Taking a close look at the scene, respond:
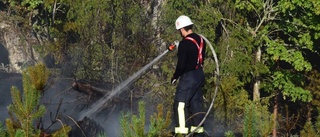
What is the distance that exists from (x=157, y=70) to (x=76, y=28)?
16.4ft

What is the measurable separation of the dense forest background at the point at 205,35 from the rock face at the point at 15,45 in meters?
0.36

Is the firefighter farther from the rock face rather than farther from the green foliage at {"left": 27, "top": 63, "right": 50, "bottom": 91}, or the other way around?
the rock face

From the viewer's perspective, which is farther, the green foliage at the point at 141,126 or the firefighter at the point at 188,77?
the firefighter at the point at 188,77

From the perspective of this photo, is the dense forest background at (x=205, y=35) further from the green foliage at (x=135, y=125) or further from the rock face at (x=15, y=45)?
the green foliage at (x=135, y=125)

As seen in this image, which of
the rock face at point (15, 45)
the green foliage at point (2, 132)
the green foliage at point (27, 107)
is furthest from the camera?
the rock face at point (15, 45)

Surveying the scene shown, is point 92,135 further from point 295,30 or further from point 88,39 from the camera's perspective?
point 295,30

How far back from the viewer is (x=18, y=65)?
3077 cm

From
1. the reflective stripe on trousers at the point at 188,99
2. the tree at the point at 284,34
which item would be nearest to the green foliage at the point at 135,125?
the reflective stripe on trousers at the point at 188,99

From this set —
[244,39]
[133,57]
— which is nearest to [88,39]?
[133,57]

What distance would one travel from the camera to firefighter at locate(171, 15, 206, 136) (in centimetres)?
860

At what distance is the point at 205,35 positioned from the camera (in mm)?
25500

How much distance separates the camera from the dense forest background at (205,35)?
2236cm

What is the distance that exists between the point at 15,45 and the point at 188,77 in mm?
23618

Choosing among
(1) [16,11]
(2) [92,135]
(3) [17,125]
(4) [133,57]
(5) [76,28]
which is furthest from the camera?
(1) [16,11]
